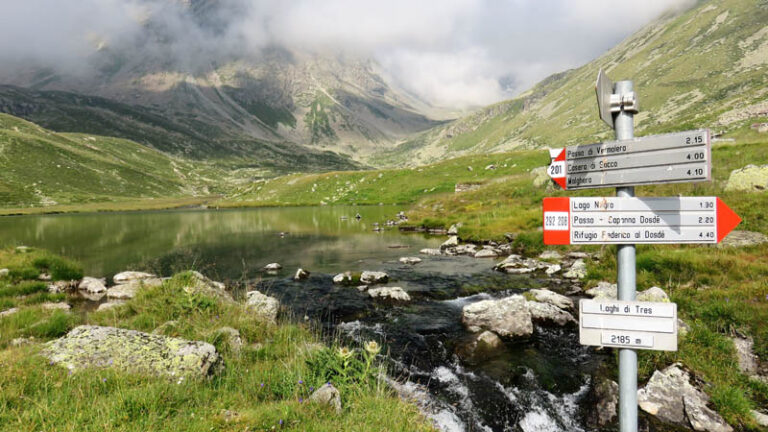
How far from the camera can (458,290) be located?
17.7 metres

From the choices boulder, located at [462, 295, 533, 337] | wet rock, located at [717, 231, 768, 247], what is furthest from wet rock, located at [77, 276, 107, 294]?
wet rock, located at [717, 231, 768, 247]

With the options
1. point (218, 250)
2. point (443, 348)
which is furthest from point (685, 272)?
point (218, 250)

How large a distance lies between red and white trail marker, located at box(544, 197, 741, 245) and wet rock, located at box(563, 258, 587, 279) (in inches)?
600

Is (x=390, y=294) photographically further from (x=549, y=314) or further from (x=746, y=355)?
(x=746, y=355)

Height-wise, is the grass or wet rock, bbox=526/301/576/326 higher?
the grass

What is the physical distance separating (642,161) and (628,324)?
2044 mm

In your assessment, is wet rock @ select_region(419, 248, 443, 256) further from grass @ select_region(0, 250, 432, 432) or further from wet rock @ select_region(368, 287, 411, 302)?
grass @ select_region(0, 250, 432, 432)

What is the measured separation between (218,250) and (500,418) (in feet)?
105

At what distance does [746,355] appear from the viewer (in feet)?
26.8

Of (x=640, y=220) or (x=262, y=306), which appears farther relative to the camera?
(x=262, y=306)

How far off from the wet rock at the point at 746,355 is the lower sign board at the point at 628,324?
667cm

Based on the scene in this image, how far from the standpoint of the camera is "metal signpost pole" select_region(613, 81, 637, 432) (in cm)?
406

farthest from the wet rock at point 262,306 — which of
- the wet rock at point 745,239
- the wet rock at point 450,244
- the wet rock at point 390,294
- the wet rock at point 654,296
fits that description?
the wet rock at point 745,239

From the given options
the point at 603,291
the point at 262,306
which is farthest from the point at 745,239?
the point at 262,306
